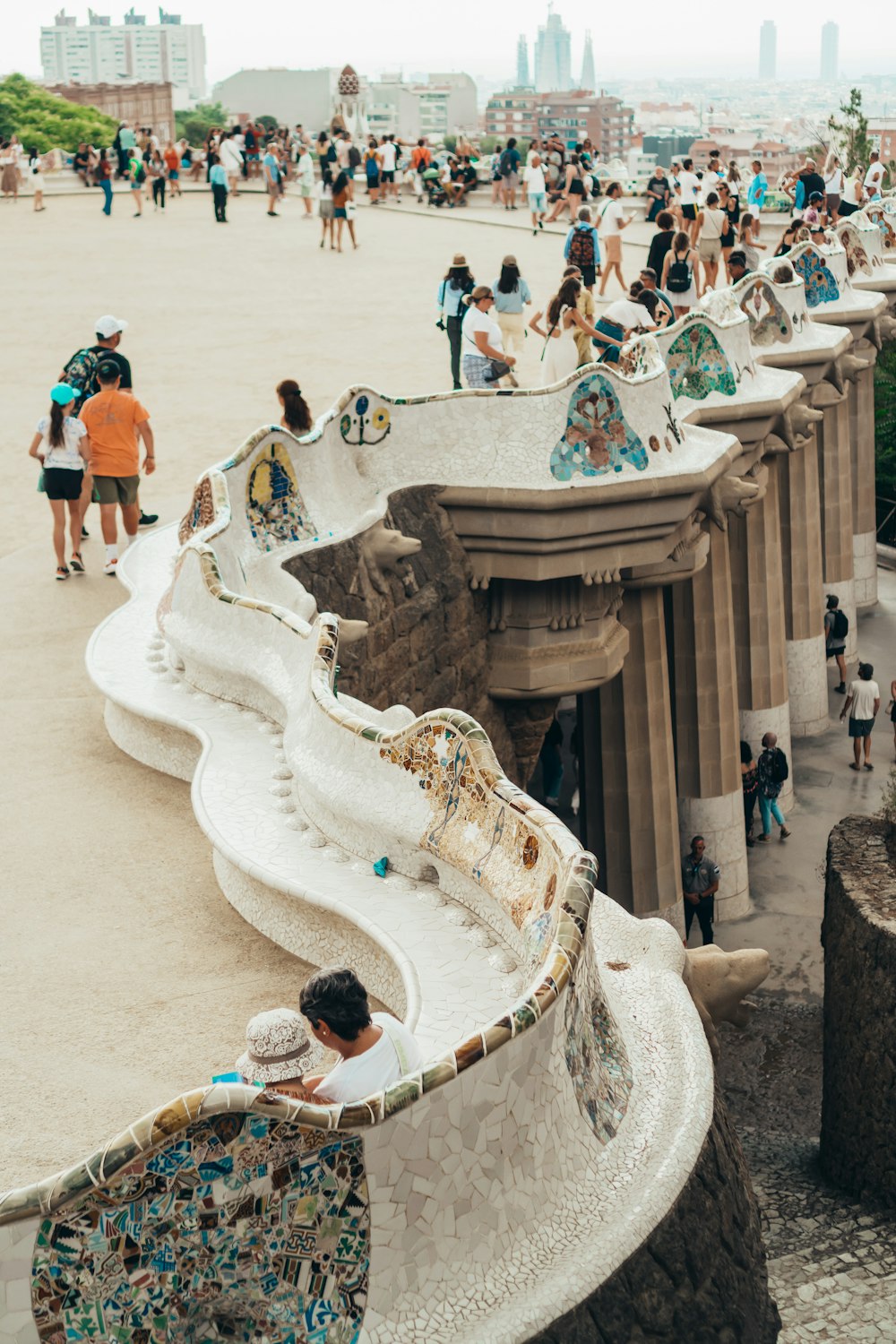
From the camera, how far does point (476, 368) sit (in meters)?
11.3

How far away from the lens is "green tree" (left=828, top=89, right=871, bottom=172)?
28.1 m

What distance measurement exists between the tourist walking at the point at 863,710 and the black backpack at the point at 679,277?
13.0 feet

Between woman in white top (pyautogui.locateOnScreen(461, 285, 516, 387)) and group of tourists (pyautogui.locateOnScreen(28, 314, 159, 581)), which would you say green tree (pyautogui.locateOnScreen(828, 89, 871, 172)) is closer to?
woman in white top (pyautogui.locateOnScreen(461, 285, 516, 387))

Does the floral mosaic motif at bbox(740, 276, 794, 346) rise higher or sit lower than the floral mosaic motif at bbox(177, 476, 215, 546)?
higher

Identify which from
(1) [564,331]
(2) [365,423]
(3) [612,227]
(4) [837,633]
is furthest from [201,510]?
(4) [837,633]

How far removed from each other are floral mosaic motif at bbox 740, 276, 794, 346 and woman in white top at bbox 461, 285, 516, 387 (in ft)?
13.3

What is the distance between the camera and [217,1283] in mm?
3709

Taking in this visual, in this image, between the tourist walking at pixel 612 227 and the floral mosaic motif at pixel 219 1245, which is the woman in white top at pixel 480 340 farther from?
the floral mosaic motif at pixel 219 1245

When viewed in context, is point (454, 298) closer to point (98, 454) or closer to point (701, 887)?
point (98, 454)

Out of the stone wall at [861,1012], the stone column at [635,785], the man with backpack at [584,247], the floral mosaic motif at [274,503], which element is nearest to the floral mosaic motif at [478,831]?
the floral mosaic motif at [274,503]

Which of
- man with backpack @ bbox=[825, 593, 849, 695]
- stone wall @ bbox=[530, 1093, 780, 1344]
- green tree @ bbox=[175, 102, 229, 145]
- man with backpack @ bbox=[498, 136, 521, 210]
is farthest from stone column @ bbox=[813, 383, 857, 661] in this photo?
green tree @ bbox=[175, 102, 229, 145]

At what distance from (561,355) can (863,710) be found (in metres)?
6.39

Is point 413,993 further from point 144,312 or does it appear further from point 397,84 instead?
point 397,84

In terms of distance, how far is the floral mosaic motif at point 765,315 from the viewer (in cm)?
1491
